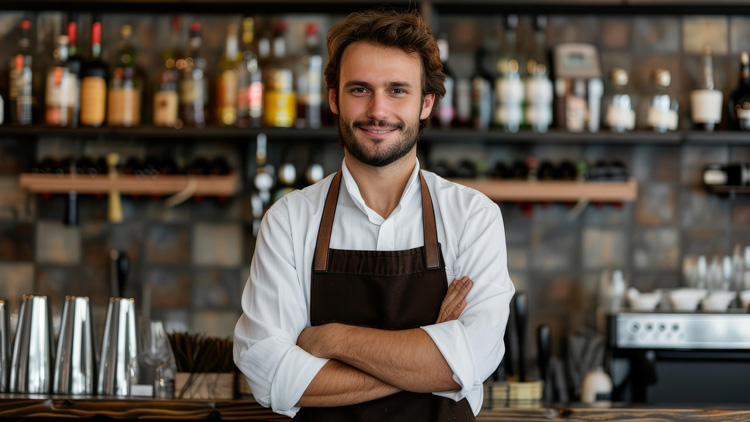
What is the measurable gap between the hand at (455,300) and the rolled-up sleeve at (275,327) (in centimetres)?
23

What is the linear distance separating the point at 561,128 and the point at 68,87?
1.77m

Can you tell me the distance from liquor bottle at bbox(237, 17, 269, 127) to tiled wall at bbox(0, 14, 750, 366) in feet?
0.45

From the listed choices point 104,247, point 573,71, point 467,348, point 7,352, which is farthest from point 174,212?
point 467,348

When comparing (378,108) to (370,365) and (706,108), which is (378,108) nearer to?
(370,365)

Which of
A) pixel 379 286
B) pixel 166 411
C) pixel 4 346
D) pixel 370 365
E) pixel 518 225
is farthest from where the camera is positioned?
pixel 518 225

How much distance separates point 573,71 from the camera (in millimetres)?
2998

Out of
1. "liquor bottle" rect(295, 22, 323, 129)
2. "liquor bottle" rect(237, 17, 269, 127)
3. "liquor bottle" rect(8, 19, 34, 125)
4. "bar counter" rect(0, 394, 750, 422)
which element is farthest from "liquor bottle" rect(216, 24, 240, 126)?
"bar counter" rect(0, 394, 750, 422)

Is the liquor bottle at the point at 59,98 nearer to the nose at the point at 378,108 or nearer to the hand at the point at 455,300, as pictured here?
the nose at the point at 378,108

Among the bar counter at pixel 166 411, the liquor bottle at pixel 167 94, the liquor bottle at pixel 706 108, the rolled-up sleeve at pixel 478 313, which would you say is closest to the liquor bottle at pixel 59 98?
the liquor bottle at pixel 167 94

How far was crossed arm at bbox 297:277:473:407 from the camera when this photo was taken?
1391mm

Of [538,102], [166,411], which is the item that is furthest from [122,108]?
[538,102]

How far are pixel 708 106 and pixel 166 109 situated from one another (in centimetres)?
194

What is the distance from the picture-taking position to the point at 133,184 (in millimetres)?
2979

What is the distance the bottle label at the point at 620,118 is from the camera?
2.96 meters
